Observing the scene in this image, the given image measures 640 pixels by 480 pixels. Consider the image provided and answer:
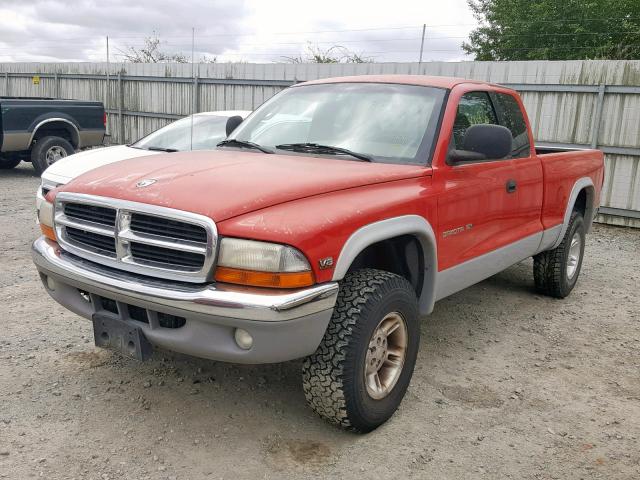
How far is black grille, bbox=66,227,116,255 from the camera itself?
309 centimetres

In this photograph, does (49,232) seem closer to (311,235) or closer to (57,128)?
(311,235)

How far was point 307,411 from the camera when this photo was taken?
11.4 ft

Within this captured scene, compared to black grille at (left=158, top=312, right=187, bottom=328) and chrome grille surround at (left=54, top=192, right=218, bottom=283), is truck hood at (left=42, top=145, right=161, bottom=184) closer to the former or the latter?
Answer: chrome grille surround at (left=54, top=192, right=218, bottom=283)

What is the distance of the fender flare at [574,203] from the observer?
215 inches

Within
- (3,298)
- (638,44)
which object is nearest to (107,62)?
(3,298)

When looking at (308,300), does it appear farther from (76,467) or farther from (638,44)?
(638,44)

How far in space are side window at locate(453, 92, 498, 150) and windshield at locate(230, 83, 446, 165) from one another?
183mm

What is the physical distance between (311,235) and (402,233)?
0.71 metres

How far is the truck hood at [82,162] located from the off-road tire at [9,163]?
6.66 m

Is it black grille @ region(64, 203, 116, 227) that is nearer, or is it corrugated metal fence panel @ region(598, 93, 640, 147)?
black grille @ region(64, 203, 116, 227)

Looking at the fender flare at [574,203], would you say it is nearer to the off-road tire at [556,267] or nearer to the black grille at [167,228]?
the off-road tire at [556,267]

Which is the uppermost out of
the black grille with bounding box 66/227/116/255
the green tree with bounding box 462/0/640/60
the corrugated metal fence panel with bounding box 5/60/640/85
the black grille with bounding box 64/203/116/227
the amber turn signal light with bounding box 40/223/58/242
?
the green tree with bounding box 462/0/640/60

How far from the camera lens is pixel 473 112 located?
14.2 feet

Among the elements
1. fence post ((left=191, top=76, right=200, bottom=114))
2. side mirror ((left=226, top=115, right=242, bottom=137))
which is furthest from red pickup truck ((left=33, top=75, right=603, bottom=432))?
fence post ((left=191, top=76, right=200, bottom=114))
